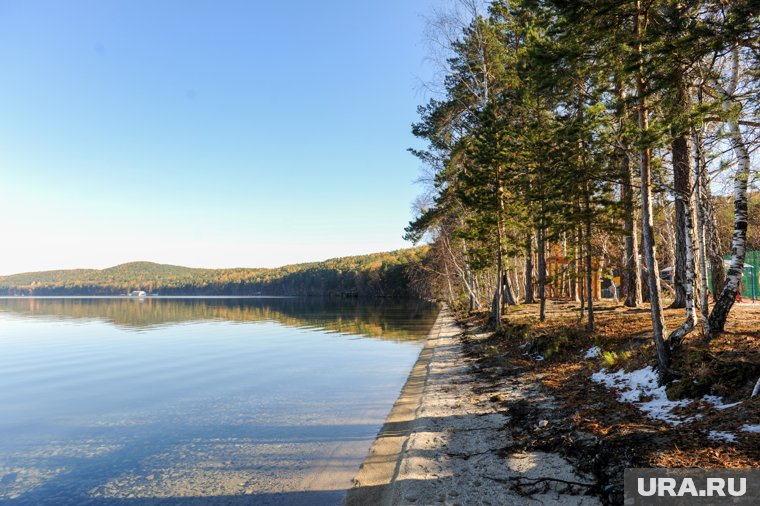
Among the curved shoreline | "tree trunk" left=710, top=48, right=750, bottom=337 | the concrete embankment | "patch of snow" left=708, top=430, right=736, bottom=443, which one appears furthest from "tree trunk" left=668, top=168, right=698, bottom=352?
the curved shoreline

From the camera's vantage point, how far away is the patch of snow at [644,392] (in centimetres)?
743

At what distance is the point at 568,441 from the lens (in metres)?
6.98

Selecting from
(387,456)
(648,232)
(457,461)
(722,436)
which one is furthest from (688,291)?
(387,456)

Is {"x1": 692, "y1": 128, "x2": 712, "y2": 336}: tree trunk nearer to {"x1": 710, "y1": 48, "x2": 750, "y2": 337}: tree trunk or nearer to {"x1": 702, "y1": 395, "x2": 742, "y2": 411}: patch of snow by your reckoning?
{"x1": 710, "y1": 48, "x2": 750, "y2": 337}: tree trunk

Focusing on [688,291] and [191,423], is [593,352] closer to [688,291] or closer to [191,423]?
[688,291]

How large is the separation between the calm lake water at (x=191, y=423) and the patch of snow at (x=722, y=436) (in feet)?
18.8

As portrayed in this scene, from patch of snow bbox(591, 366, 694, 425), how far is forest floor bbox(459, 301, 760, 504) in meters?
0.02

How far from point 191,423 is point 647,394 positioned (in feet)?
38.2

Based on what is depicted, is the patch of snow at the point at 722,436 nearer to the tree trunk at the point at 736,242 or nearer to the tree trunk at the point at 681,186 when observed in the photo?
the tree trunk at the point at 736,242

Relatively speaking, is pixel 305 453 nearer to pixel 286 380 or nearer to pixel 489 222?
pixel 286 380

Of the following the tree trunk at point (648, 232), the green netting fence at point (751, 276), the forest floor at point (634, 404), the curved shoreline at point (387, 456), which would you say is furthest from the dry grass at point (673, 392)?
the green netting fence at point (751, 276)

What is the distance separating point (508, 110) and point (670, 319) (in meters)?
12.4

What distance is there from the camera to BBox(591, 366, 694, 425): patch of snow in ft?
24.4

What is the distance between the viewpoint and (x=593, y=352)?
13.3 meters
